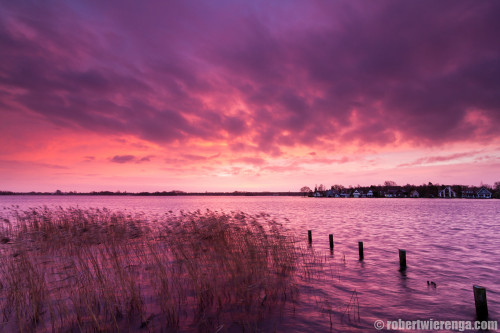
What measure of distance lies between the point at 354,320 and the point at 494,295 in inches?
301

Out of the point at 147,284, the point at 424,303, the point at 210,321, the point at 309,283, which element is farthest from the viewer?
the point at 309,283

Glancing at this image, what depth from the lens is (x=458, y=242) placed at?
24.0 metres

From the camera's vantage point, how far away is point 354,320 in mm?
8680

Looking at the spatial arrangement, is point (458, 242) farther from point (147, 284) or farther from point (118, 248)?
point (118, 248)

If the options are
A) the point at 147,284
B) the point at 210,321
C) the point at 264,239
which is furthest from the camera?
the point at 264,239

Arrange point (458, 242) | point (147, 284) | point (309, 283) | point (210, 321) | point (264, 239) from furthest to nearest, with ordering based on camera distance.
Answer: point (458, 242) < point (264, 239) < point (309, 283) < point (147, 284) < point (210, 321)

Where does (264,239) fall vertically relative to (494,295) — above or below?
above

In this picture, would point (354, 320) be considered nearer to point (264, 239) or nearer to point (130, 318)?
point (130, 318)

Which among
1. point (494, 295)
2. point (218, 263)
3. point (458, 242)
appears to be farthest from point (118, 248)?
point (458, 242)

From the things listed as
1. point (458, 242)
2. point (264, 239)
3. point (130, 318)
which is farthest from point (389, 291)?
point (458, 242)

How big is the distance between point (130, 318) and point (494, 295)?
48.6 feet

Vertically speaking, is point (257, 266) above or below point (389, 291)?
above

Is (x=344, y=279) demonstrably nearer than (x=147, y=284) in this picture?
No

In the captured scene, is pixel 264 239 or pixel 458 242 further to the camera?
pixel 458 242
